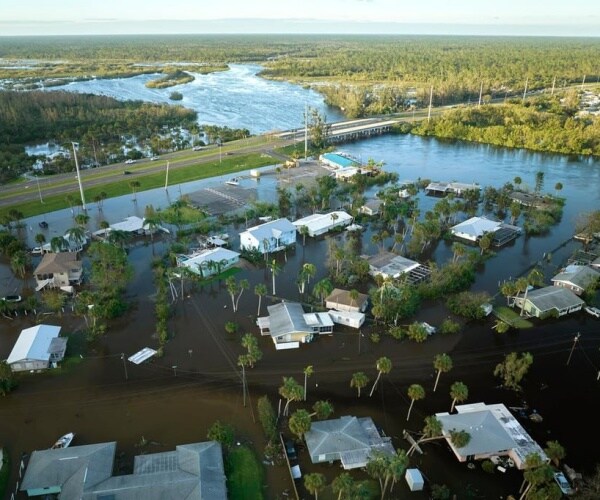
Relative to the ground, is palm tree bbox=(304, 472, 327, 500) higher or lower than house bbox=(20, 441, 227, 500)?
higher

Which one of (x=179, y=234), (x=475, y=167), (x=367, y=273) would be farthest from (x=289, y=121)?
(x=367, y=273)

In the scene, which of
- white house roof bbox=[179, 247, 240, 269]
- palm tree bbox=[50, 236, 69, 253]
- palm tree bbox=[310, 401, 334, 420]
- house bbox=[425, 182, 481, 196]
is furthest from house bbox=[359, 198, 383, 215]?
palm tree bbox=[310, 401, 334, 420]

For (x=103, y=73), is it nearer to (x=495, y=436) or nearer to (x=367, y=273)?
(x=367, y=273)

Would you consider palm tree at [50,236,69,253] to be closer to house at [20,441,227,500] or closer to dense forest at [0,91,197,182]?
house at [20,441,227,500]

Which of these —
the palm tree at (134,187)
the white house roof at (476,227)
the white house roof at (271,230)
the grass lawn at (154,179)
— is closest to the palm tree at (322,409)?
the white house roof at (271,230)

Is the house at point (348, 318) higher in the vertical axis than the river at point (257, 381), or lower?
higher

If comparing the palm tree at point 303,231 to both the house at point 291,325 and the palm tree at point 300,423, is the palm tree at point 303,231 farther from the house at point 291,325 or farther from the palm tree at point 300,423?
the palm tree at point 300,423

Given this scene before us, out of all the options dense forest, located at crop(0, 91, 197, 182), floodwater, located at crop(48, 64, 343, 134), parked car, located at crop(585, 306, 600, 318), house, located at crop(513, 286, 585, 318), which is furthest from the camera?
floodwater, located at crop(48, 64, 343, 134)
